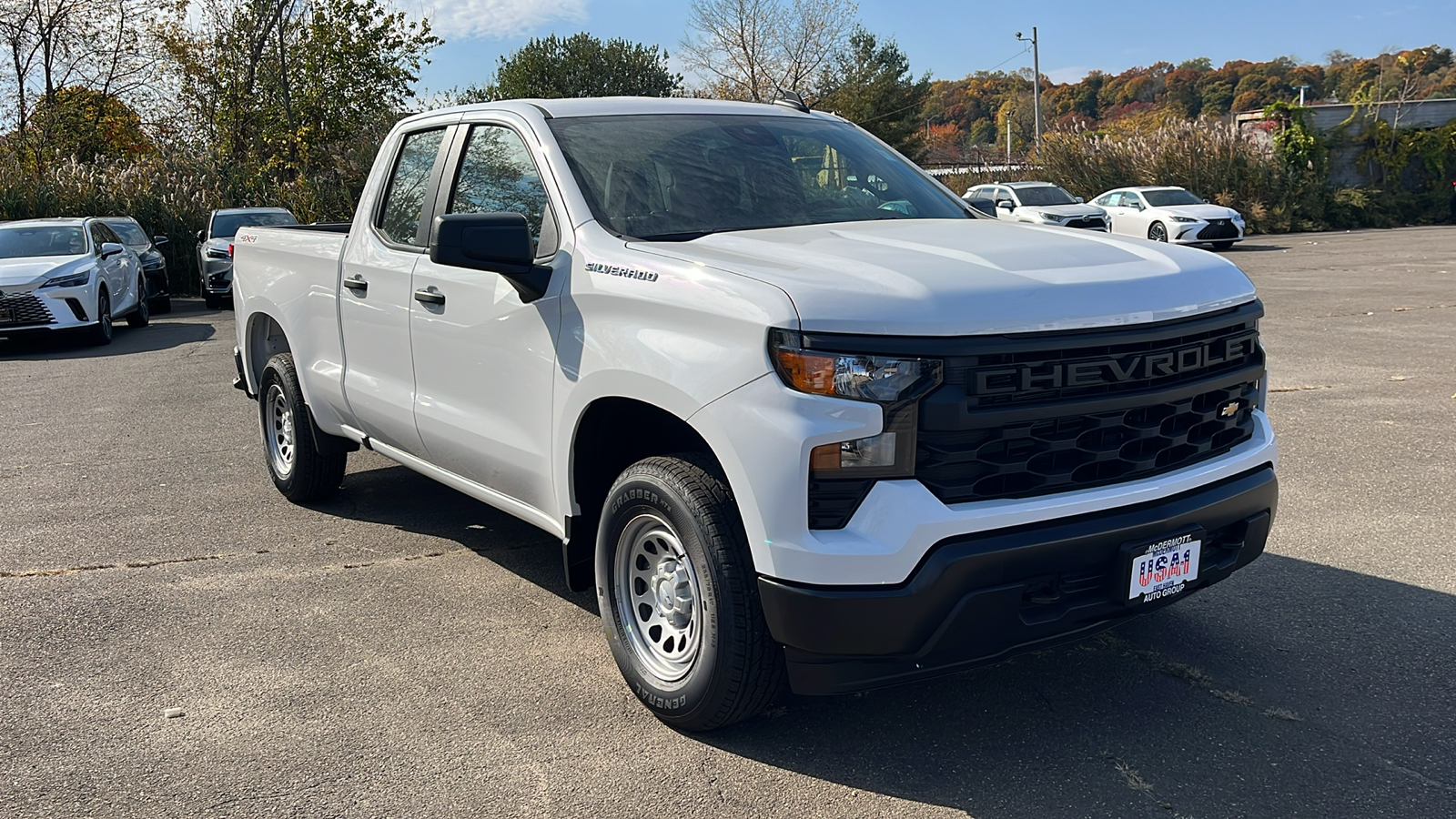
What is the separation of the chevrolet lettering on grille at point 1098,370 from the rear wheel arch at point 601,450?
108 centimetres

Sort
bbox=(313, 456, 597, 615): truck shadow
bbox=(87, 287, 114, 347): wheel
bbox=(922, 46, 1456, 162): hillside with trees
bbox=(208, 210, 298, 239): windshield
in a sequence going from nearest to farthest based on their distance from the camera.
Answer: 1. bbox=(313, 456, 597, 615): truck shadow
2. bbox=(87, 287, 114, 347): wheel
3. bbox=(208, 210, 298, 239): windshield
4. bbox=(922, 46, 1456, 162): hillside with trees

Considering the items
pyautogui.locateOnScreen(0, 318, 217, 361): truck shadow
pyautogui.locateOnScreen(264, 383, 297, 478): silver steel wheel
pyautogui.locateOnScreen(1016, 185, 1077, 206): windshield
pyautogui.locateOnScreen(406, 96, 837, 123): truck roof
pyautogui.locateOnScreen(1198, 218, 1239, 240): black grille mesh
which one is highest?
pyautogui.locateOnScreen(406, 96, 837, 123): truck roof

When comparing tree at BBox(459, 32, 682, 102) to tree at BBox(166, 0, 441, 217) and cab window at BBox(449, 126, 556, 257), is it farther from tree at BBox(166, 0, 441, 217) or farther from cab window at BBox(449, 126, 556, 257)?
cab window at BBox(449, 126, 556, 257)

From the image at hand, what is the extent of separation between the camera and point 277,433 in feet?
21.8

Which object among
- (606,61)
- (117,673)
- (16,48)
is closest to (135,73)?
(16,48)

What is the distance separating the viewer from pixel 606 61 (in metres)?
56.7

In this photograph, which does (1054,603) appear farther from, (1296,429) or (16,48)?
(16,48)

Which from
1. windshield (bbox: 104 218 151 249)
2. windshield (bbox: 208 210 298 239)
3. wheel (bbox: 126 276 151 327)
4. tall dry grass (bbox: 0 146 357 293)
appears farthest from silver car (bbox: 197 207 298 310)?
tall dry grass (bbox: 0 146 357 293)

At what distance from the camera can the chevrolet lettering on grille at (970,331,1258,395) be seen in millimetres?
3064

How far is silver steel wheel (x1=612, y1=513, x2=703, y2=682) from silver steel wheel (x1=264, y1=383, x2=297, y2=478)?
328cm

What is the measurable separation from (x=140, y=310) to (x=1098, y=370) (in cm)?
1688

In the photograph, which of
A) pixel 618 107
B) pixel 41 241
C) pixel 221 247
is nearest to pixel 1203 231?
pixel 221 247

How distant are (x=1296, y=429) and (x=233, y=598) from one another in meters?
6.22

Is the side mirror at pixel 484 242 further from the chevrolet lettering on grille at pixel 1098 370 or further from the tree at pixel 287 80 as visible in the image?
the tree at pixel 287 80
